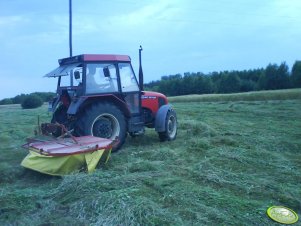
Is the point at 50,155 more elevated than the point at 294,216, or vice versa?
the point at 50,155

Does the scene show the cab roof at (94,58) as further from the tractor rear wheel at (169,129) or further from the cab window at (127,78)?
the tractor rear wheel at (169,129)

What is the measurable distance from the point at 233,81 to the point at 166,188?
42123 millimetres

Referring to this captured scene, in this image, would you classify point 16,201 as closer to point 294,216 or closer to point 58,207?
point 58,207

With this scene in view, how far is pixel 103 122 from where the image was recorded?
7.28 metres

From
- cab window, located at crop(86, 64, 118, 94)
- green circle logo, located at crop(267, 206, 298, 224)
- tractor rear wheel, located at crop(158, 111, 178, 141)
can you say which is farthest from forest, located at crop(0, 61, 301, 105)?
green circle logo, located at crop(267, 206, 298, 224)

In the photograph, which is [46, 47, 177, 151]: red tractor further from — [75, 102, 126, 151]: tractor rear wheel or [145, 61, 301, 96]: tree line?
[145, 61, 301, 96]: tree line

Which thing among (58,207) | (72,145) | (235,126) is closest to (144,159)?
(72,145)

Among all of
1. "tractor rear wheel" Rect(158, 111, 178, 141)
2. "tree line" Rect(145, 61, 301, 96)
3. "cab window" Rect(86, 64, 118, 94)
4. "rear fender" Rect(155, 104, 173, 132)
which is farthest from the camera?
"tree line" Rect(145, 61, 301, 96)

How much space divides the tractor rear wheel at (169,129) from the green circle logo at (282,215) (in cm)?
448

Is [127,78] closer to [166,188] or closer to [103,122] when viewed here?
[103,122]

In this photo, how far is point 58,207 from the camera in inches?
173

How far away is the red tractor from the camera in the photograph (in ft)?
23.0

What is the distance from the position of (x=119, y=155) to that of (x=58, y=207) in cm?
284

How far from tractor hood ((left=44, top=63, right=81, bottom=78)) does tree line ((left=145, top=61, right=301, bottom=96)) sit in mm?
32459
